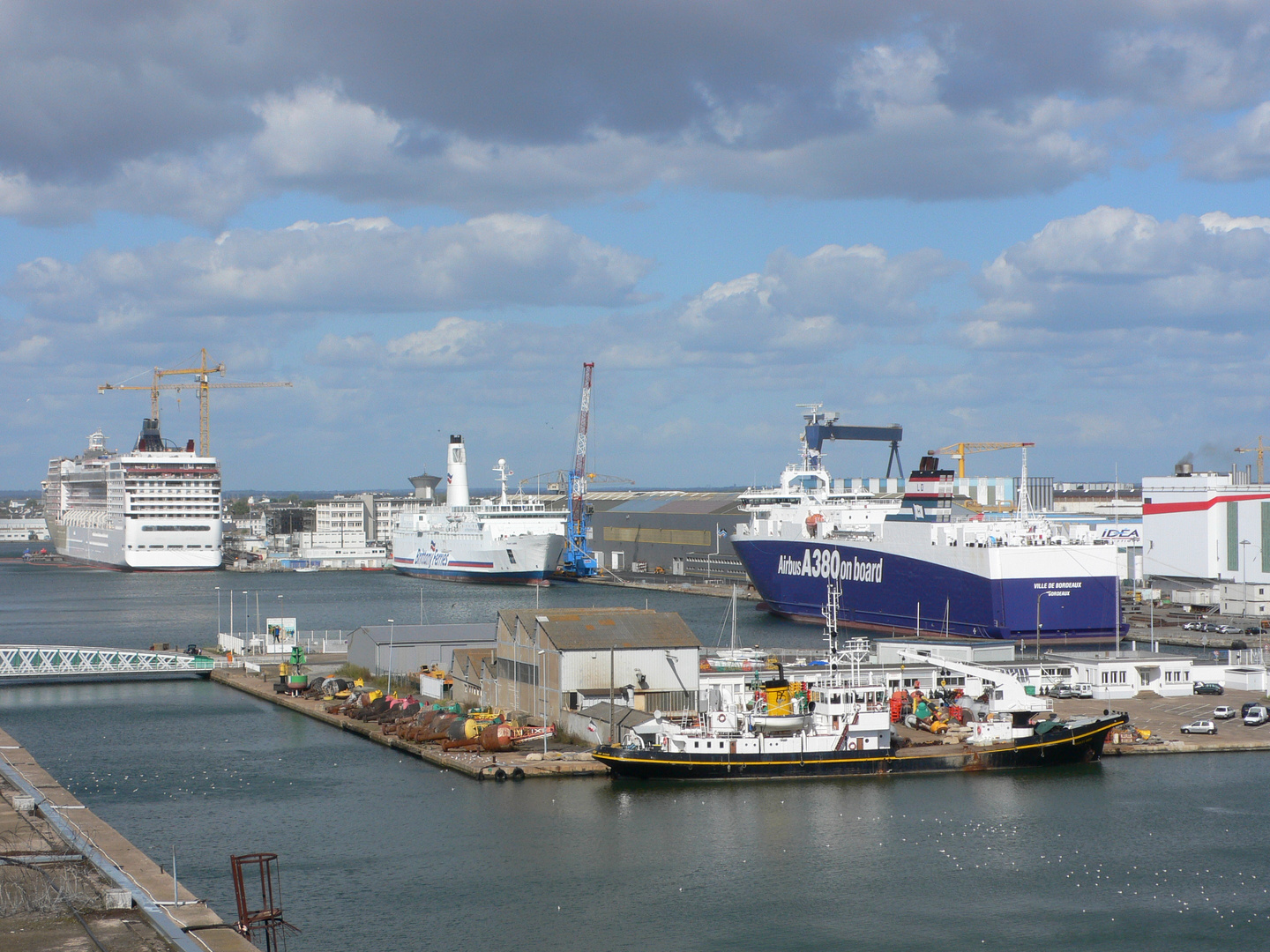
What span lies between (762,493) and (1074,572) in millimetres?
18440

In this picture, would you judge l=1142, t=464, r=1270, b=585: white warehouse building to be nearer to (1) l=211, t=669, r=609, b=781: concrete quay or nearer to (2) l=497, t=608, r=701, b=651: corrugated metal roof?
(2) l=497, t=608, r=701, b=651: corrugated metal roof

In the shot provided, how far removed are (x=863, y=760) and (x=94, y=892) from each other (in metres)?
13.8

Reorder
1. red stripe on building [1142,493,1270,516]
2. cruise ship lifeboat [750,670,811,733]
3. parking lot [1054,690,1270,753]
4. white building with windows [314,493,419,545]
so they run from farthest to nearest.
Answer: white building with windows [314,493,419,545] → red stripe on building [1142,493,1270,516] → parking lot [1054,690,1270,753] → cruise ship lifeboat [750,670,811,733]

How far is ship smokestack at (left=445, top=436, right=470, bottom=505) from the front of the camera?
9006 cm

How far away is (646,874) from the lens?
19016 millimetres

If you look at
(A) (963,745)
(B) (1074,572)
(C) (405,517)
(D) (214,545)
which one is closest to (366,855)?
(A) (963,745)

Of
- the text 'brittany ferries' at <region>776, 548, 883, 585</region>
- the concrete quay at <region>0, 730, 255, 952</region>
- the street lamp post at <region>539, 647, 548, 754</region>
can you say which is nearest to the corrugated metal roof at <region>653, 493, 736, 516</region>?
the text 'brittany ferries' at <region>776, 548, 883, 585</region>

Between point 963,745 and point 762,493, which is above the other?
point 762,493

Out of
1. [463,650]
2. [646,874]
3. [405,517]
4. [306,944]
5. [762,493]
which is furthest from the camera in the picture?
[405,517]

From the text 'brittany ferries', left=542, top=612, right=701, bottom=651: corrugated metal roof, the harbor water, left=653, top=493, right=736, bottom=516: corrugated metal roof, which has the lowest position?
the harbor water

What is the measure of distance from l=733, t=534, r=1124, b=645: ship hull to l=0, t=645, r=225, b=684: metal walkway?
21.5 m

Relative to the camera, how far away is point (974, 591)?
4334cm

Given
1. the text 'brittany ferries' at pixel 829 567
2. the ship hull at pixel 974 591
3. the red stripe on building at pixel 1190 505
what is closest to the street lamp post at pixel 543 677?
the ship hull at pixel 974 591

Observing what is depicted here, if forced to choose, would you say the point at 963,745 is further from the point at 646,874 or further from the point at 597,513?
the point at 597,513
